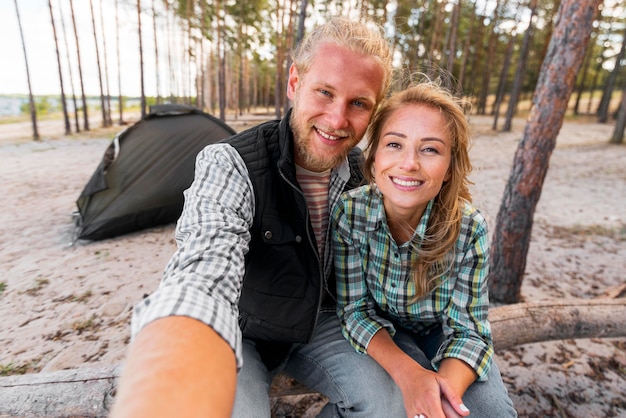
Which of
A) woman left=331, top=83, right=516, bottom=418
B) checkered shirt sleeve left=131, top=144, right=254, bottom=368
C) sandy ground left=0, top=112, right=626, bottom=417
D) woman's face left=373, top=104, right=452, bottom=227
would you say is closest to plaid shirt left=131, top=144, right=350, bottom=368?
checkered shirt sleeve left=131, top=144, right=254, bottom=368

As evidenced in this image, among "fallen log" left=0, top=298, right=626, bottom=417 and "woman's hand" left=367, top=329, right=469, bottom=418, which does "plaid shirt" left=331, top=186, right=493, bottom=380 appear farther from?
"fallen log" left=0, top=298, right=626, bottom=417

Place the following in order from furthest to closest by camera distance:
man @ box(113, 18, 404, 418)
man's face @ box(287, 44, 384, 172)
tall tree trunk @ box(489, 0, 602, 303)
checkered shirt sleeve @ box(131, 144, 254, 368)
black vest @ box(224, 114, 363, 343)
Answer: tall tree trunk @ box(489, 0, 602, 303) → man's face @ box(287, 44, 384, 172) → black vest @ box(224, 114, 363, 343) → man @ box(113, 18, 404, 418) → checkered shirt sleeve @ box(131, 144, 254, 368)

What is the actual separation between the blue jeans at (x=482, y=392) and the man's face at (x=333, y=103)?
1.07 metres

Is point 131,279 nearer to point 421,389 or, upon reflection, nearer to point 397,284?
point 397,284

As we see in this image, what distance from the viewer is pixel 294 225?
5.58 feet

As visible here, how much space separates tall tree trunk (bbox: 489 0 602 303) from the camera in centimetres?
320

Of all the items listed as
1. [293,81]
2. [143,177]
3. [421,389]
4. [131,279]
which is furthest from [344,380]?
[143,177]

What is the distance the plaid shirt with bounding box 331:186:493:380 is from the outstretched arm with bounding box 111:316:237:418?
1000mm

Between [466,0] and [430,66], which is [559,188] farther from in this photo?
[466,0]

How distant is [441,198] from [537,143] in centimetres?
228

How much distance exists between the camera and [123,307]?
11.7 ft

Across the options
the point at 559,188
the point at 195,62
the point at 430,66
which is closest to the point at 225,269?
the point at 430,66

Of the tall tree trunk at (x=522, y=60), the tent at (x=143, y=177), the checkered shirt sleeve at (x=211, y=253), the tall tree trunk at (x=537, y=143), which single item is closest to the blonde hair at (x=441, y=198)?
the checkered shirt sleeve at (x=211, y=253)

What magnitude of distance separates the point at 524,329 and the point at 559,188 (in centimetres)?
796
